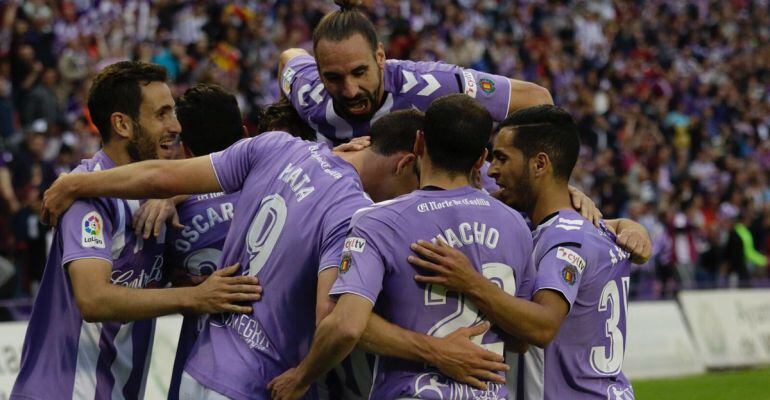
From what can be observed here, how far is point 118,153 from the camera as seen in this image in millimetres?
5879

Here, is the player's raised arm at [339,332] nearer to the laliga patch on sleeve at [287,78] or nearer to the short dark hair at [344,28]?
the short dark hair at [344,28]

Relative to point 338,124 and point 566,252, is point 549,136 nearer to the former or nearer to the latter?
point 566,252

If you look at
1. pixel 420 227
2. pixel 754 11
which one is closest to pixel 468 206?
pixel 420 227

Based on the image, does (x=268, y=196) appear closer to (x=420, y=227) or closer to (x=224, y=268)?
(x=224, y=268)

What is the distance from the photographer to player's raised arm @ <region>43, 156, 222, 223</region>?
5.26 metres

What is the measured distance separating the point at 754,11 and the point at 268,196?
32456 millimetres

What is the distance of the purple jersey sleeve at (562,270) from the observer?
17.1 ft

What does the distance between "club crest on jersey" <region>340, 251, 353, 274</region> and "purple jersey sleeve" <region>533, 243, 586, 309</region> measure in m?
0.90

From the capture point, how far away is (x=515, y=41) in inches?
1081

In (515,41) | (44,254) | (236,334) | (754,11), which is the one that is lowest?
(754,11)

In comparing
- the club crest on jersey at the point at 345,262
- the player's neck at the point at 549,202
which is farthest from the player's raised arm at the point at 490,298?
the player's neck at the point at 549,202

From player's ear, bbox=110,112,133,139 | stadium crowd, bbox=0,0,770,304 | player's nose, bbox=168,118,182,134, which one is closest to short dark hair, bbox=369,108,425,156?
player's nose, bbox=168,118,182,134

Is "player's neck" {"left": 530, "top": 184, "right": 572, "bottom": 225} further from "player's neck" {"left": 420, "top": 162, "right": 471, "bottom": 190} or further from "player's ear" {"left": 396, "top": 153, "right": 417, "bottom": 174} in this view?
"player's neck" {"left": 420, "top": 162, "right": 471, "bottom": 190}

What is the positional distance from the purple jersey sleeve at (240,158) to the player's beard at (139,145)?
63 centimetres
